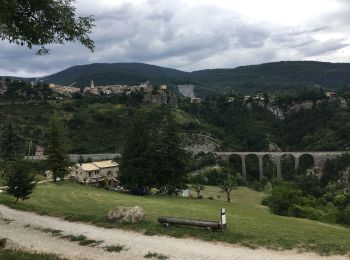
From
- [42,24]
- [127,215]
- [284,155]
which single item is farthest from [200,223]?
[284,155]

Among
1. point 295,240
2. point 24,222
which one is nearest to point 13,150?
point 24,222

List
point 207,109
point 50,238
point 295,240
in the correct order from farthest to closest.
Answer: point 207,109 < point 50,238 < point 295,240

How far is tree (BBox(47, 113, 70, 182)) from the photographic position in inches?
1980

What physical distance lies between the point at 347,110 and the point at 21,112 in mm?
112990

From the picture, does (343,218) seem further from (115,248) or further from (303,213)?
(115,248)

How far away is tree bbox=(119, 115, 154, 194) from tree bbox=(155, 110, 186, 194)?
1.57 m

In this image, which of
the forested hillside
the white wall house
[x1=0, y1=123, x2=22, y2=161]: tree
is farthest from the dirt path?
the forested hillside

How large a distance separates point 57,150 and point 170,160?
14261 mm

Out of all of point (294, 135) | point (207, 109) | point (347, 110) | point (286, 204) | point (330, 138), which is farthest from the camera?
point (207, 109)

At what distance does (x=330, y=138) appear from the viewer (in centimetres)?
13088

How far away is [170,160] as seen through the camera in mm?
50250

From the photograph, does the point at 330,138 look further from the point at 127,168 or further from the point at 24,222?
the point at 24,222

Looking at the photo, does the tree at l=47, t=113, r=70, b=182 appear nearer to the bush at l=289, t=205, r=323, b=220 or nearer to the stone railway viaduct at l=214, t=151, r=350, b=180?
the bush at l=289, t=205, r=323, b=220

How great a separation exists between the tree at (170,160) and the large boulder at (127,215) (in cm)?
3080
